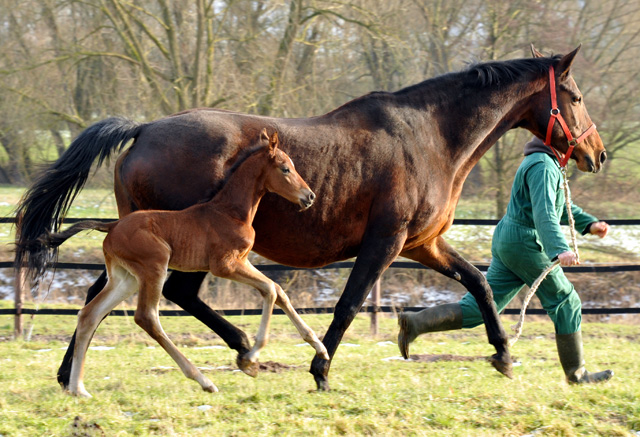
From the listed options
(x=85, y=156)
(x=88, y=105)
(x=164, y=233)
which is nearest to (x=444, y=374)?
(x=164, y=233)

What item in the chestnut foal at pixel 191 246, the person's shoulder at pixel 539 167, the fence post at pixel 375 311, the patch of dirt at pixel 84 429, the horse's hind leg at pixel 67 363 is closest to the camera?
the patch of dirt at pixel 84 429

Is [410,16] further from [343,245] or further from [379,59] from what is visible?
[343,245]

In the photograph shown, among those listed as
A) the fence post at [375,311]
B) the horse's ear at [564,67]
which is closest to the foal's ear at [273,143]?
the horse's ear at [564,67]

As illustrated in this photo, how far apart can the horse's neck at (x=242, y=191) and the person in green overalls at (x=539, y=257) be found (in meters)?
1.62

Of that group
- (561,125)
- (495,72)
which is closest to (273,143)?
(495,72)

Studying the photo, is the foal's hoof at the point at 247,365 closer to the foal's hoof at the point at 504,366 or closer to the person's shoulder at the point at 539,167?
the foal's hoof at the point at 504,366

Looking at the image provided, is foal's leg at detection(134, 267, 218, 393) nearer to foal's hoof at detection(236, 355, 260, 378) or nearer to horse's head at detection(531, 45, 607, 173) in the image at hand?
foal's hoof at detection(236, 355, 260, 378)

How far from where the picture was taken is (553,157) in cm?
506

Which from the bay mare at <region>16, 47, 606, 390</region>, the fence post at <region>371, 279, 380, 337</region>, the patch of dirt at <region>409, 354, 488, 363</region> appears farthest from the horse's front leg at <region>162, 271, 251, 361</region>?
the fence post at <region>371, 279, 380, 337</region>

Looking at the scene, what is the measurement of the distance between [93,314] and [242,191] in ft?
3.89

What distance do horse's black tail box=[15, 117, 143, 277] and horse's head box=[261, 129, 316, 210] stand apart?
39.2 inches

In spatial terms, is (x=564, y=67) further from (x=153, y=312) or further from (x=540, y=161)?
(x=153, y=312)

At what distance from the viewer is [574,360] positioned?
4770 mm

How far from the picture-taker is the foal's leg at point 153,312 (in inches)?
161
